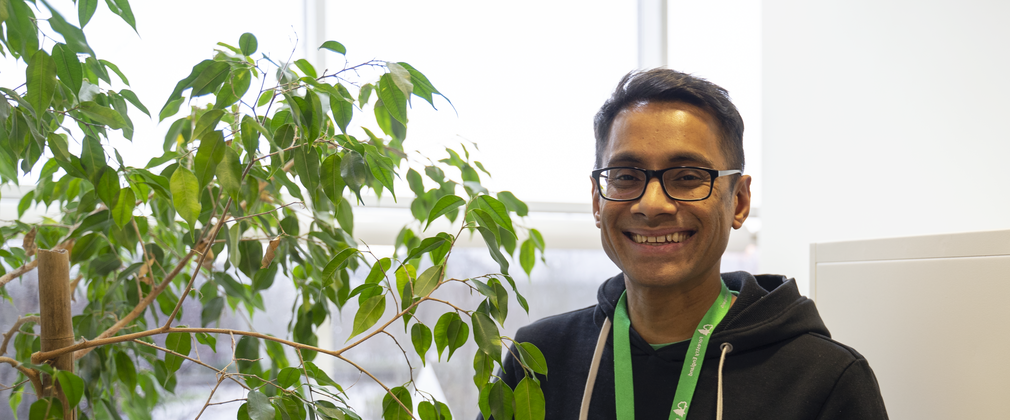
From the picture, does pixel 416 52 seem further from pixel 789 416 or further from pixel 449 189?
pixel 789 416

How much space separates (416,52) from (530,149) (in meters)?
0.60

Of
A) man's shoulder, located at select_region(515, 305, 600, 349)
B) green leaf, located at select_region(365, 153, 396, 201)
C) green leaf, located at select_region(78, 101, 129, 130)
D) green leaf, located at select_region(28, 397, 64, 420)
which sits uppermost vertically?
green leaf, located at select_region(78, 101, 129, 130)

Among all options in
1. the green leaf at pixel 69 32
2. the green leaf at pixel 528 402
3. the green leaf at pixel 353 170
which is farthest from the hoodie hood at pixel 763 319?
the green leaf at pixel 69 32

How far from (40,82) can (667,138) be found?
0.89 metres

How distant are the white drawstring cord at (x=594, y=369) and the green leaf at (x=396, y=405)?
456mm

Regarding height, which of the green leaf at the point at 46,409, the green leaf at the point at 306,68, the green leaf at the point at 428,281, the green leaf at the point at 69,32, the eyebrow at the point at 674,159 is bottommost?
the green leaf at the point at 46,409

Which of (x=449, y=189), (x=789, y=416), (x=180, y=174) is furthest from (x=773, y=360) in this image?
(x=180, y=174)

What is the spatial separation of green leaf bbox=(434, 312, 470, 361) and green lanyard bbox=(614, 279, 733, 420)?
47 centimetres

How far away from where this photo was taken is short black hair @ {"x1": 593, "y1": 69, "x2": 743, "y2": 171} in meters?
1.15

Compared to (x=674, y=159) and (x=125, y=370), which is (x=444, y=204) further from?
(x=125, y=370)

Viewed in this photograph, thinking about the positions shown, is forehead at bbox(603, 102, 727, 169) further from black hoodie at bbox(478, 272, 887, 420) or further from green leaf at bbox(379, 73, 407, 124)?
green leaf at bbox(379, 73, 407, 124)

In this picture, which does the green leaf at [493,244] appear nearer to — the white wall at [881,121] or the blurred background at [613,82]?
the blurred background at [613,82]

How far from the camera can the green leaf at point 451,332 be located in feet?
2.62

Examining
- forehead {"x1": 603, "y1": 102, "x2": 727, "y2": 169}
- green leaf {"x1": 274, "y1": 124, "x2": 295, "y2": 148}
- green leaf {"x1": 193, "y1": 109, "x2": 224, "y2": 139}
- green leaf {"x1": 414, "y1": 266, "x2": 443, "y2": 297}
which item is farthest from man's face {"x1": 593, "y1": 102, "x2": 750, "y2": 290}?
green leaf {"x1": 193, "y1": 109, "x2": 224, "y2": 139}
